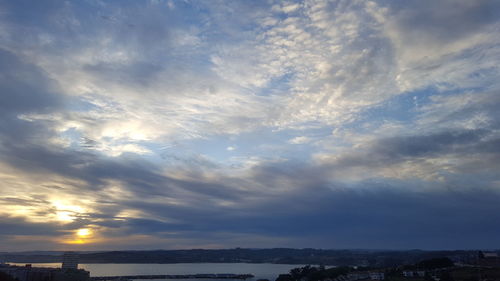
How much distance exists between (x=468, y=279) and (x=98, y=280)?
9131 cm

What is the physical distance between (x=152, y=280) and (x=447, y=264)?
292 feet

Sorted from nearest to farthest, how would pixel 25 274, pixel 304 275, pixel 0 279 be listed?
pixel 0 279
pixel 25 274
pixel 304 275

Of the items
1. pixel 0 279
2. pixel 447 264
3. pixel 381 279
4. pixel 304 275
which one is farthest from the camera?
pixel 304 275

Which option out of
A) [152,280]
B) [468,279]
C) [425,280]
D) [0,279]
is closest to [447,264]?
[425,280]

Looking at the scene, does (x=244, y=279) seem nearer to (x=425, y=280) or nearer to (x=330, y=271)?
(x=330, y=271)

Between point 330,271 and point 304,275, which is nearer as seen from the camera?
point 330,271

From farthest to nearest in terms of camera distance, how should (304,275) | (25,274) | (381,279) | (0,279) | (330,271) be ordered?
(304,275), (330,271), (25,274), (381,279), (0,279)

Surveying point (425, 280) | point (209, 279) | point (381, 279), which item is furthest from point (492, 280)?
point (209, 279)

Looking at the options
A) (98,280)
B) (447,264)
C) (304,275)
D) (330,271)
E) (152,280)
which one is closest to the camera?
(447,264)

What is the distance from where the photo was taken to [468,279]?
146ft

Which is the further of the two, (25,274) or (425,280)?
(25,274)

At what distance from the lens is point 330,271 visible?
82438 mm

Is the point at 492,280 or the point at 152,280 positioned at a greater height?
the point at 492,280

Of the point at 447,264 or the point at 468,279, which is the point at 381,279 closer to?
the point at 447,264
